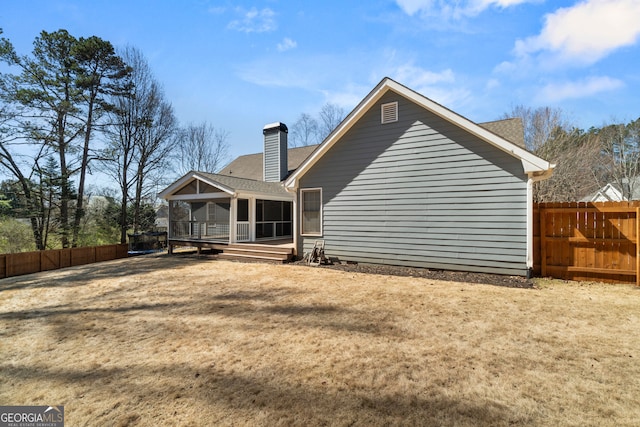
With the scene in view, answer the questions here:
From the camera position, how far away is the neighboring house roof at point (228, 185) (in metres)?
11.3

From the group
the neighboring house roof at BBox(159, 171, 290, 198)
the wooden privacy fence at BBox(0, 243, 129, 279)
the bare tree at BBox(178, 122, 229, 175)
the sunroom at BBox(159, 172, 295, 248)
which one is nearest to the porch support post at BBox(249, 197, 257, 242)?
the sunroom at BBox(159, 172, 295, 248)

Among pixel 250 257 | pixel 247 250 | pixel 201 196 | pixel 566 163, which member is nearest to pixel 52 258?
pixel 201 196

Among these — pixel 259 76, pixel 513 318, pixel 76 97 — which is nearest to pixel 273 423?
pixel 513 318

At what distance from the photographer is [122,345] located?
354cm

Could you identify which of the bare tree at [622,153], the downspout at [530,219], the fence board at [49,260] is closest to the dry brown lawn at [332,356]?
the downspout at [530,219]

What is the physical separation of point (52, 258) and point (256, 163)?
36.4 ft

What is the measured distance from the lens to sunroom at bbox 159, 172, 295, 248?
11695 mm

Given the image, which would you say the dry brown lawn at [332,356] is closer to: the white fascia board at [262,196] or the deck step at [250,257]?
the deck step at [250,257]

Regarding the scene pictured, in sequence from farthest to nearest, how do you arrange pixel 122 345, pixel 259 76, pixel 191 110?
pixel 191 110, pixel 259 76, pixel 122 345

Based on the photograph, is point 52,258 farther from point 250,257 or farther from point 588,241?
point 588,241

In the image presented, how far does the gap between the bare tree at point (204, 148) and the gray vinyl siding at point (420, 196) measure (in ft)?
70.1

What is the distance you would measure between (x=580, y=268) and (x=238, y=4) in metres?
11.3

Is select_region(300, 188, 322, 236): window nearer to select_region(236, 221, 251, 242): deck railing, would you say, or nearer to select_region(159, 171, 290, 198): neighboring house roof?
select_region(159, 171, 290, 198): neighboring house roof

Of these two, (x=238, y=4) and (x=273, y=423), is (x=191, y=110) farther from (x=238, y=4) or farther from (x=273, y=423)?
(x=273, y=423)
